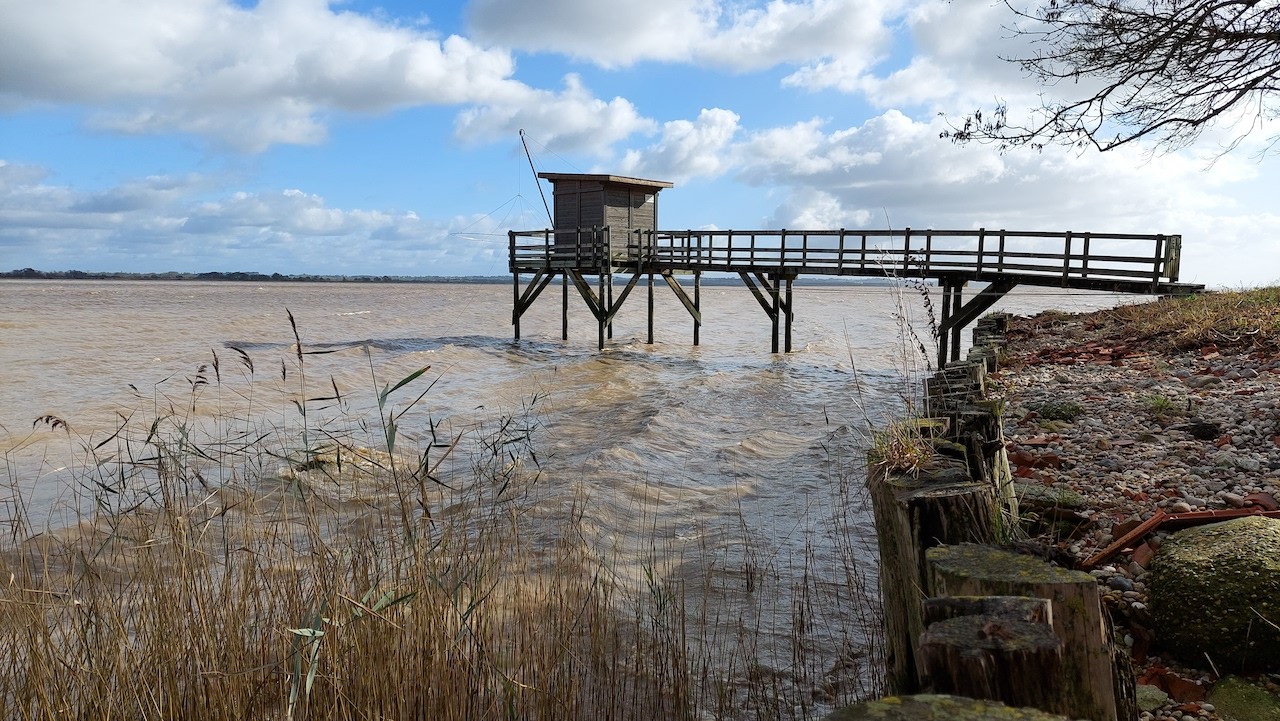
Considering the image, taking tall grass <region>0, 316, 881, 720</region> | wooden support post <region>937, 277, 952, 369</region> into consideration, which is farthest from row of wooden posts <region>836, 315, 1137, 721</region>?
wooden support post <region>937, 277, 952, 369</region>

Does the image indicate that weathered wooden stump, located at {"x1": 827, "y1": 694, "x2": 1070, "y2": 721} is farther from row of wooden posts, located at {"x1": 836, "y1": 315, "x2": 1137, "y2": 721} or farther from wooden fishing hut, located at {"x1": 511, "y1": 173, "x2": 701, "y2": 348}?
wooden fishing hut, located at {"x1": 511, "y1": 173, "x2": 701, "y2": 348}

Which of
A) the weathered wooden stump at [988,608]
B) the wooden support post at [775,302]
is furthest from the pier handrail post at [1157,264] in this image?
the weathered wooden stump at [988,608]

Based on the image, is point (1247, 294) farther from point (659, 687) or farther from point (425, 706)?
point (425, 706)

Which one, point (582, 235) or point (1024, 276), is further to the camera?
point (582, 235)

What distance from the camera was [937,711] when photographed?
1.83 m

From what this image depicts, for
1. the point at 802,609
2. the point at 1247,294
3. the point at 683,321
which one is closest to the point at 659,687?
the point at 802,609

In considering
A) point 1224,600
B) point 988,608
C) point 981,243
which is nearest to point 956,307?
point 981,243

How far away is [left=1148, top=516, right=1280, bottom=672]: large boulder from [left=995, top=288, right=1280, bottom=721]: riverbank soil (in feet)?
0.12

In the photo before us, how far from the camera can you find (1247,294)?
47.9ft

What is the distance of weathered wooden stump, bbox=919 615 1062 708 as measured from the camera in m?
1.96

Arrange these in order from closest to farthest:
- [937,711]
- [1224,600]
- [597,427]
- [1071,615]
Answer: [937,711] → [1071,615] → [1224,600] → [597,427]

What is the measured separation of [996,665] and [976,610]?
193 mm

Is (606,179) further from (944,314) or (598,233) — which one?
(944,314)

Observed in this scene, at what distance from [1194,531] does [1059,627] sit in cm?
213
